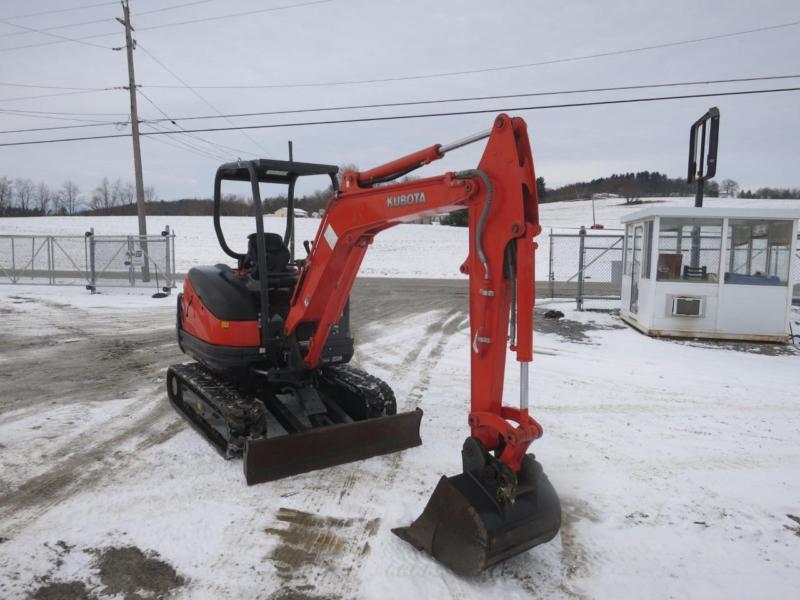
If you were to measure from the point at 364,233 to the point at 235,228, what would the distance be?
162 ft

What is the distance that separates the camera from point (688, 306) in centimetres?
1097

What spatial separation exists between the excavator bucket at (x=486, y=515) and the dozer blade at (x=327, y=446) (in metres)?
1.52

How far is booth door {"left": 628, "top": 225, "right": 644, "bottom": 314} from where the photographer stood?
485 inches

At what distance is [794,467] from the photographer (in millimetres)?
4832

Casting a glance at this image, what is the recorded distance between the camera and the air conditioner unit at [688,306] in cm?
1094

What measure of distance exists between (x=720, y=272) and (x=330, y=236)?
921 centimetres

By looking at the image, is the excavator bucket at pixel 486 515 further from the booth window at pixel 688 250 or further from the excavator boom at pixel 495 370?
the booth window at pixel 688 250

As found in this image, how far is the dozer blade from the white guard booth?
26.2ft

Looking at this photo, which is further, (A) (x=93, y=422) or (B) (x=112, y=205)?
(B) (x=112, y=205)

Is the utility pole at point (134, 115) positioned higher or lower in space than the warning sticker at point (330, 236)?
higher

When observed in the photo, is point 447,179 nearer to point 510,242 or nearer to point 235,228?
point 510,242

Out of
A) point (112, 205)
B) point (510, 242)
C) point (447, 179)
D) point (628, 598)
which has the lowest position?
point (628, 598)

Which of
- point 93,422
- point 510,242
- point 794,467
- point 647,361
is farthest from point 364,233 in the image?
point 647,361

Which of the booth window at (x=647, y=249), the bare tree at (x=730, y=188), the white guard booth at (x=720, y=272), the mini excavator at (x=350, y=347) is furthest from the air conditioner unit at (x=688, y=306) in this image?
the bare tree at (x=730, y=188)
